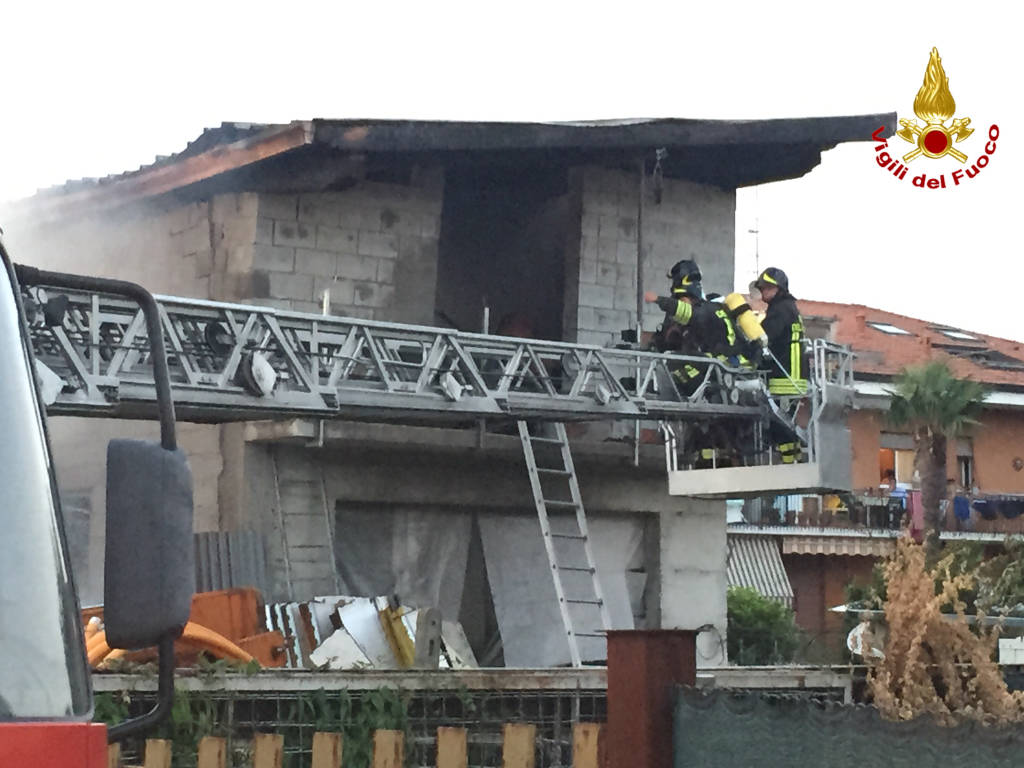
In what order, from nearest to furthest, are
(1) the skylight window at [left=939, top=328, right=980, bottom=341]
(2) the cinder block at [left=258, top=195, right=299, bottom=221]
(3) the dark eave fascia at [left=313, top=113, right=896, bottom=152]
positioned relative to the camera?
(3) the dark eave fascia at [left=313, top=113, right=896, bottom=152] → (2) the cinder block at [left=258, top=195, right=299, bottom=221] → (1) the skylight window at [left=939, top=328, right=980, bottom=341]

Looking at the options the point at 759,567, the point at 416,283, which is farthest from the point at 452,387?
the point at 759,567

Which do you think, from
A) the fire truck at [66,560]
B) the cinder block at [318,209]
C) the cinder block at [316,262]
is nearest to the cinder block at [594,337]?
the cinder block at [316,262]

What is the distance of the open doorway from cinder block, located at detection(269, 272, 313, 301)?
10.8ft

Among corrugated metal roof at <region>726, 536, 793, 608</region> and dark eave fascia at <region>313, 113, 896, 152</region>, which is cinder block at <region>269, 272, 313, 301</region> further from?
corrugated metal roof at <region>726, 536, 793, 608</region>

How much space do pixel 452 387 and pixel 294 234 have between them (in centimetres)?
341

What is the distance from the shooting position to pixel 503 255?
64.8 ft

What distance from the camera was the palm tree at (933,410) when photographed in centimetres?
3772

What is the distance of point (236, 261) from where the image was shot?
15.5m

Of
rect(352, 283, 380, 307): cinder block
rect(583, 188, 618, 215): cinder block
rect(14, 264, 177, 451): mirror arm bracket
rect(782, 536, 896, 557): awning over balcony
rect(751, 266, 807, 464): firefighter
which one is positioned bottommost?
rect(14, 264, 177, 451): mirror arm bracket

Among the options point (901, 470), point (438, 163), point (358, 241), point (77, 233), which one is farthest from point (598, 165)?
point (901, 470)

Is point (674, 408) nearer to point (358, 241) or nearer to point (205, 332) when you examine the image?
point (358, 241)

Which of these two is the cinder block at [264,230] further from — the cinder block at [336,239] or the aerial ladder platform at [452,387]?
the aerial ladder platform at [452,387]

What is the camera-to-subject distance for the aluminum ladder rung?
14711 mm

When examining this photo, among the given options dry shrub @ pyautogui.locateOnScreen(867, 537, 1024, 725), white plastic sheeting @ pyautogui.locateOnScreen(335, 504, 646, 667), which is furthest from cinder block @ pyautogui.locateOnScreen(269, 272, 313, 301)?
dry shrub @ pyautogui.locateOnScreen(867, 537, 1024, 725)
